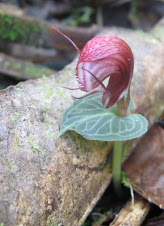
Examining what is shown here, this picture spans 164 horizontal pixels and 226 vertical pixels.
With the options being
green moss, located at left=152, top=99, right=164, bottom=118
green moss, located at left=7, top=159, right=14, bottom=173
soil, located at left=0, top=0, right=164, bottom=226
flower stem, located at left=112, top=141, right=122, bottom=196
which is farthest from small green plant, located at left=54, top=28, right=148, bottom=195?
soil, located at left=0, top=0, right=164, bottom=226

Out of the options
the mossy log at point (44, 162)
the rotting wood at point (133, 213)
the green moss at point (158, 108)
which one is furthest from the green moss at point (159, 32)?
the rotting wood at point (133, 213)

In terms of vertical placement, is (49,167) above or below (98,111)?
below

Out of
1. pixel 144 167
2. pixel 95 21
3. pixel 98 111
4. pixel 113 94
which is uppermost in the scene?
pixel 113 94

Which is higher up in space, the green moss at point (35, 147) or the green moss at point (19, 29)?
the green moss at point (35, 147)

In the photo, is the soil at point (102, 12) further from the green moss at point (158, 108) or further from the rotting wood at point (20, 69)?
the green moss at point (158, 108)

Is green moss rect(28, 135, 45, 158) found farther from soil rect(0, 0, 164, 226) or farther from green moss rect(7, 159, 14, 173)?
soil rect(0, 0, 164, 226)

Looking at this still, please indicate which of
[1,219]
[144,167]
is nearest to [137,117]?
[144,167]

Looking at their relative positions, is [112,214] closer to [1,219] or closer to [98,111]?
[98,111]
